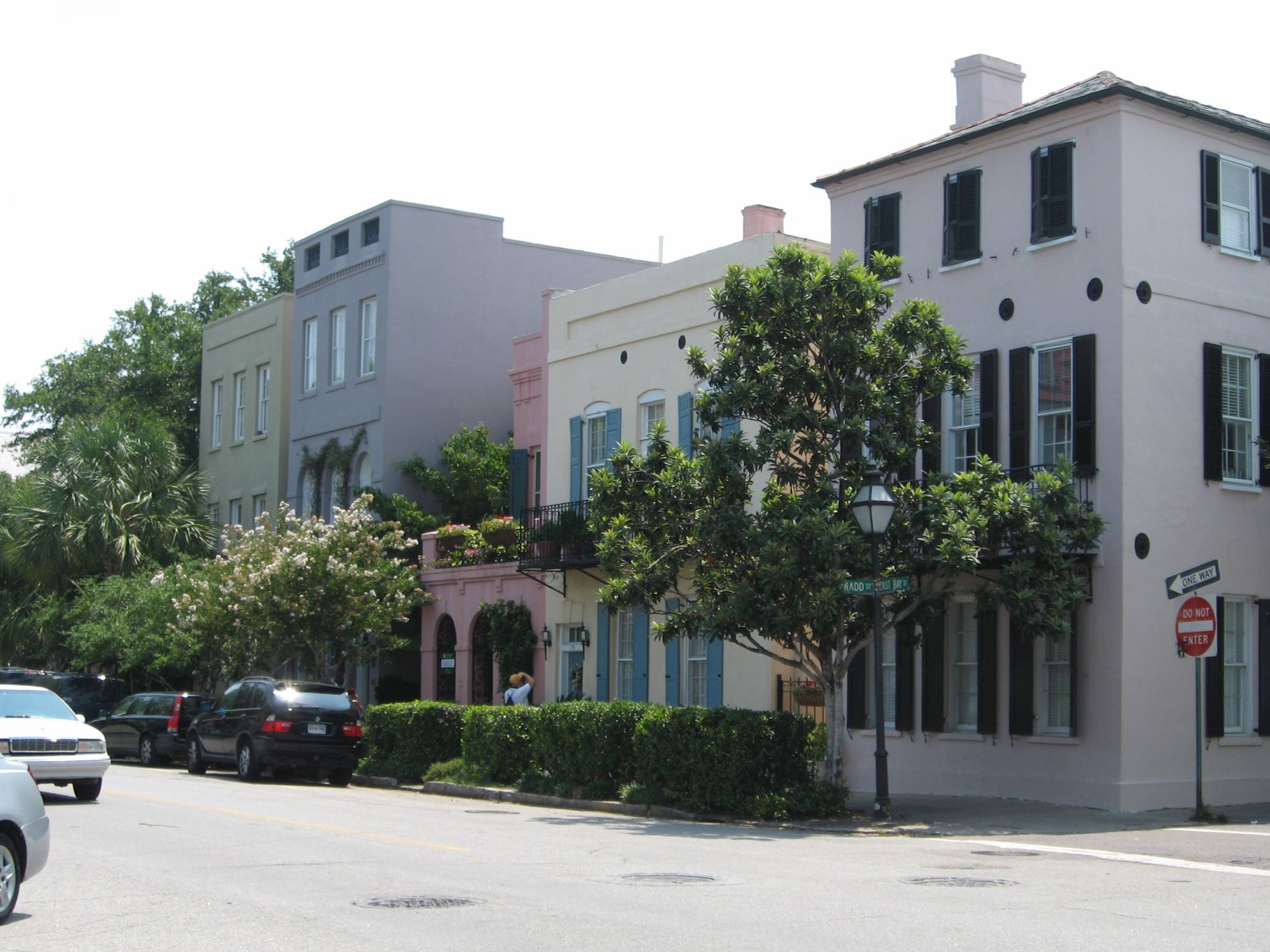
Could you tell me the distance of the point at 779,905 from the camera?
34.4 ft

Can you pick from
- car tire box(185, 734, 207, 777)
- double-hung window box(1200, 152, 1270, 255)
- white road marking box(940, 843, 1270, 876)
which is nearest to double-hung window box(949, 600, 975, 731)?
white road marking box(940, 843, 1270, 876)

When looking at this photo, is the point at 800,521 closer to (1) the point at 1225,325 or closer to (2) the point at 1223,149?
(1) the point at 1225,325

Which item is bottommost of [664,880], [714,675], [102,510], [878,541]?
[664,880]

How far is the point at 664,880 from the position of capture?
39.4ft

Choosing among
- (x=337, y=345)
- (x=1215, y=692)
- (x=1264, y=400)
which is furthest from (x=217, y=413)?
(x=1215, y=692)

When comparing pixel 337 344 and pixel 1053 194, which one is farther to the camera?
pixel 337 344

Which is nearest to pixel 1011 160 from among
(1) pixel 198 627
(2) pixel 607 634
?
(2) pixel 607 634

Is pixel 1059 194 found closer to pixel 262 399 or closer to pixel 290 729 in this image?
pixel 290 729

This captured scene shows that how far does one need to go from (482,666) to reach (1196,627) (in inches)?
722

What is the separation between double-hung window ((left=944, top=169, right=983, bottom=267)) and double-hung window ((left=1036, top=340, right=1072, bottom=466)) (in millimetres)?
2016

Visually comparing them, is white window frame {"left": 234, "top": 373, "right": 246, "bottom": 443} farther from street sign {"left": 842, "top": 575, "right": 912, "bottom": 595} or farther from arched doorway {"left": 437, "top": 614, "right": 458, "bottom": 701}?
street sign {"left": 842, "top": 575, "right": 912, "bottom": 595}

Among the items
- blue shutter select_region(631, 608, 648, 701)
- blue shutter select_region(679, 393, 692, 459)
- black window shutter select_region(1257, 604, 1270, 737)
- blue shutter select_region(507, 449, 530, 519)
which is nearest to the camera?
black window shutter select_region(1257, 604, 1270, 737)

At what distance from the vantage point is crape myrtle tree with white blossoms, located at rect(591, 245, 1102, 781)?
1830 centimetres

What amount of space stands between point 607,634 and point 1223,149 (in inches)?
537
